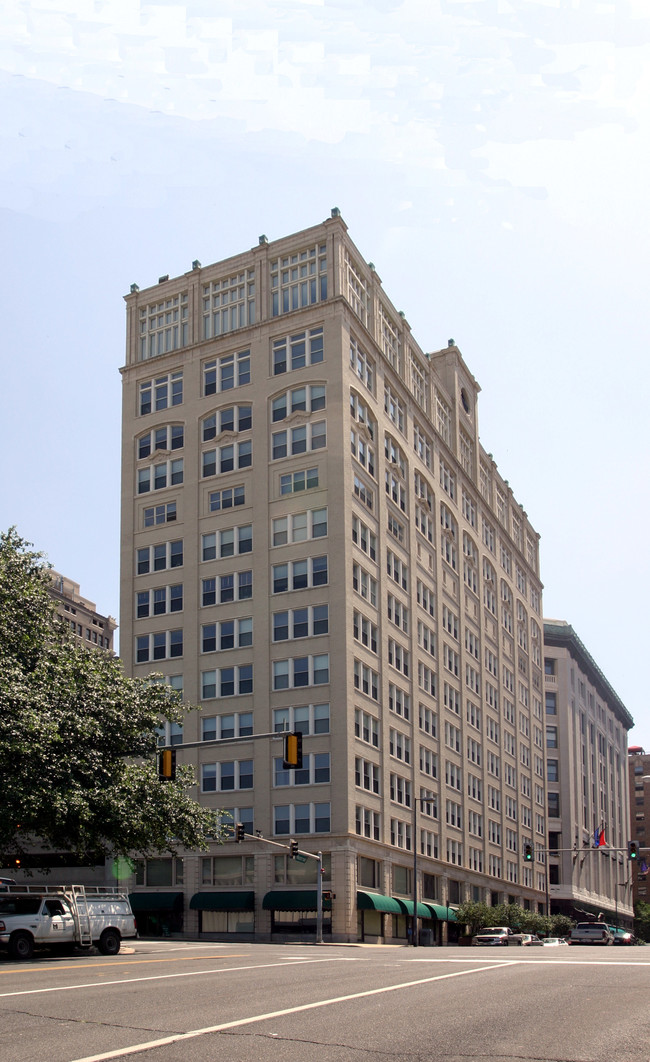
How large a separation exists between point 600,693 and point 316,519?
105273 millimetres

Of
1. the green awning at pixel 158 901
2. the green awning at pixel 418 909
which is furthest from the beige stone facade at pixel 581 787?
the green awning at pixel 158 901

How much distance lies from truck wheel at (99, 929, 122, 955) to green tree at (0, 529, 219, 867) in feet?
12.8

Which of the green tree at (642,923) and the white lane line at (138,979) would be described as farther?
the green tree at (642,923)

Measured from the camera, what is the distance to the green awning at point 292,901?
6450cm

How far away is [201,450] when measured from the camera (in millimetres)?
77938

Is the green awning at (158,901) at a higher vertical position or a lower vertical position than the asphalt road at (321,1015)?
lower

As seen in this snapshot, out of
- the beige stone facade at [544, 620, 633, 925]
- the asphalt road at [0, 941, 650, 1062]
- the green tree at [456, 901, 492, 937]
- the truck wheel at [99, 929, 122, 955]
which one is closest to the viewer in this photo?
the asphalt road at [0, 941, 650, 1062]

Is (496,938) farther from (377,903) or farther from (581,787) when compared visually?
(581,787)

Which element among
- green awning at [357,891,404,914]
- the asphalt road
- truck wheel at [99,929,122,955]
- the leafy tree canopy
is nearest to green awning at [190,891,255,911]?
green awning at [357,891,404,914]

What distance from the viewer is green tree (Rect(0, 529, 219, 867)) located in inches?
1407

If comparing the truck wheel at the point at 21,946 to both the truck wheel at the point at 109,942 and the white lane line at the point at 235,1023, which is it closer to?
the truck wheel at the point at 109,942

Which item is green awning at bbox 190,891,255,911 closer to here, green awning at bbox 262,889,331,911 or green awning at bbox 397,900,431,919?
green awning at bbox 262,889,331,911

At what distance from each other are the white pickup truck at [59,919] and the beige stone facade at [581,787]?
9593 centimetres

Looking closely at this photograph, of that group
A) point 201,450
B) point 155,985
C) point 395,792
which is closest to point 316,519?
point 201,450
